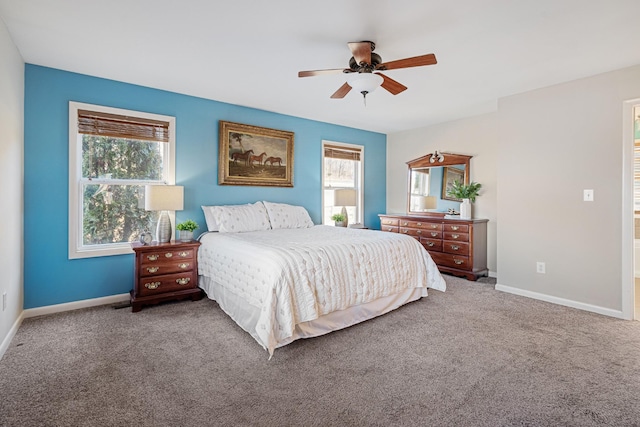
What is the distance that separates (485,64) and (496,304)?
2.45 meters

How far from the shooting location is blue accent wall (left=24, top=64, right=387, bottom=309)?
3047 millimetres

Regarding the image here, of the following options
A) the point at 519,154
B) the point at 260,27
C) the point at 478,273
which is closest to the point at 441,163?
the point at 519,154

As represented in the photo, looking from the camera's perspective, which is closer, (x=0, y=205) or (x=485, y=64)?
(x=0, y=205)

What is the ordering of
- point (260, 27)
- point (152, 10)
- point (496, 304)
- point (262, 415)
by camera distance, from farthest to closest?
point (496, 304) < point (260, 27) < point (152, 10) < point (262, 415)

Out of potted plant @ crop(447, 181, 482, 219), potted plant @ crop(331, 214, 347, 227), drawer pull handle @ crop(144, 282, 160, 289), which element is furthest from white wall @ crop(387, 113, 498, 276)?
drawer pull handle @ crop(144, 282, 160, 289)

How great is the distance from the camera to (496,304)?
3.43m

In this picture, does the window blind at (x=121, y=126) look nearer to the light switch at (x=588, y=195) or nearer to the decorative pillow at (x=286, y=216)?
the decorative pillow at (x=286, y=216)

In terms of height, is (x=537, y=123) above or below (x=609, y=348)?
above

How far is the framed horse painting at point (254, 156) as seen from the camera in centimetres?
417

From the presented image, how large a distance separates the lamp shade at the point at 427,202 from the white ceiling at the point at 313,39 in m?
2.04

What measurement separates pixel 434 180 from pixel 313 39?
3587 mm

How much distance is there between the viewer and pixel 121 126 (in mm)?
3480

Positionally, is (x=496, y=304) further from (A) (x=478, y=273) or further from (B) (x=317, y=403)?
(B) (x=317, y=403)

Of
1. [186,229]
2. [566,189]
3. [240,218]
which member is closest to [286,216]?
[240,218]
